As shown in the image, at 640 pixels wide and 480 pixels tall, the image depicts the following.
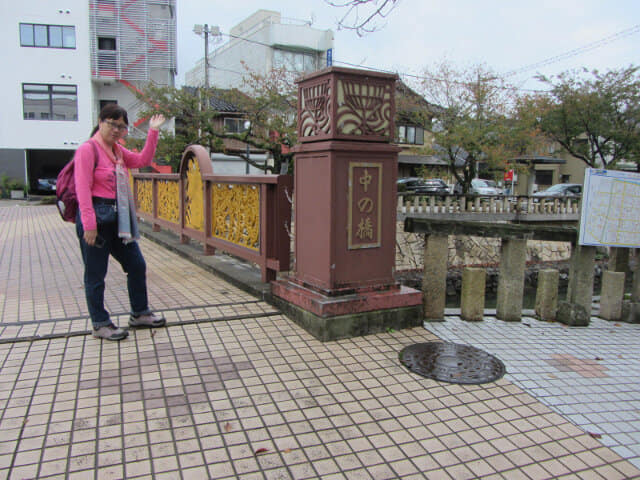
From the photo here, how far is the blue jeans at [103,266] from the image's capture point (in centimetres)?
388

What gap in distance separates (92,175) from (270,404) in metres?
2.15

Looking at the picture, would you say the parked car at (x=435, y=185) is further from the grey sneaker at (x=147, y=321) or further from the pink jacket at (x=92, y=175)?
the pink jacket at (x=92, y=175)

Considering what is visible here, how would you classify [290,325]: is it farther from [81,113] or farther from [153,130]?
[81,113]

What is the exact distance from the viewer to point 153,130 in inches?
172

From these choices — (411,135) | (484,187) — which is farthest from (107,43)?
(484,187)

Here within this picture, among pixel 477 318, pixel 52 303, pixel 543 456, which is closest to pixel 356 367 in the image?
pixel 543 456

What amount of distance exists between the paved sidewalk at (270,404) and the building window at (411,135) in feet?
110

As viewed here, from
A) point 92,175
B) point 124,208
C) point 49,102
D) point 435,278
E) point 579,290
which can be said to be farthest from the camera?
point 49,102

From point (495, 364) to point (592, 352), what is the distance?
1.08 metres

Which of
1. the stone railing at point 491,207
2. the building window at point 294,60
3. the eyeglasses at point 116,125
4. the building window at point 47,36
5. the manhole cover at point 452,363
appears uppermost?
the building window at point 294,60

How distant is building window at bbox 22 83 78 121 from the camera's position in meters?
28.5

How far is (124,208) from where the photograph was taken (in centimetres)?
394

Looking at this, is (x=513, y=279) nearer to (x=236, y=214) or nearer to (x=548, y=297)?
(x=548, y=297)

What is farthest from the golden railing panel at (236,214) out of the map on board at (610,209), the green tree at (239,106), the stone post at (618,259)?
the green tree at (239,106)
